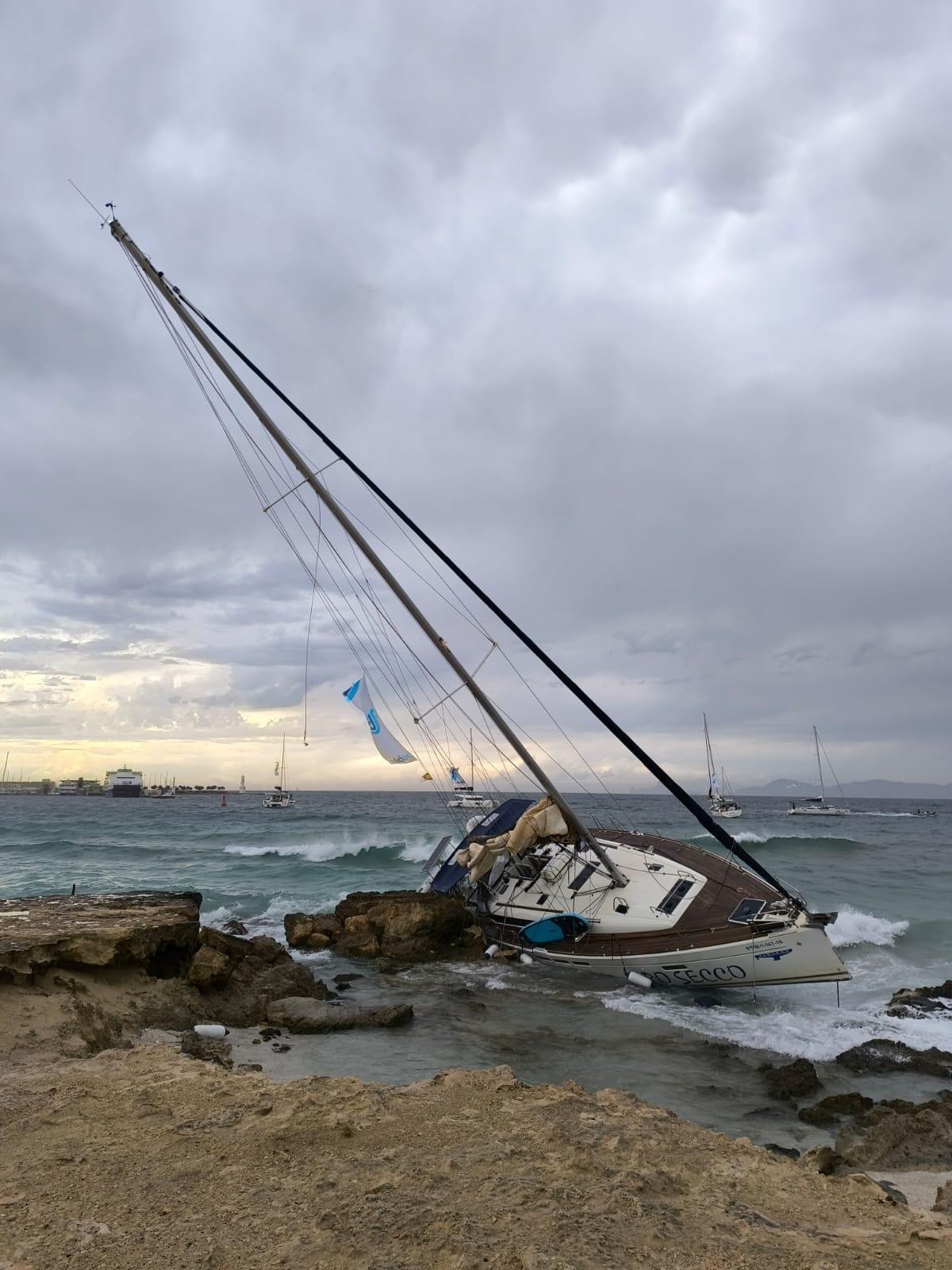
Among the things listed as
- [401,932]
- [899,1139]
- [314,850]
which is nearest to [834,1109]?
[899,1139]

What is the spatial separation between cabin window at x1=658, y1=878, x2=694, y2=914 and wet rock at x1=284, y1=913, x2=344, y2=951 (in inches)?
348

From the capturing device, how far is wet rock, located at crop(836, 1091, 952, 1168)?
7.53 m

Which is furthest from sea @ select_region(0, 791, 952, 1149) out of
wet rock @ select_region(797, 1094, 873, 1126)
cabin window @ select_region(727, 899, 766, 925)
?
cabin window @ select_region(727, 899, 766, 925)

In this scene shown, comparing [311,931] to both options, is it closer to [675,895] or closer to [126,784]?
[675,895]

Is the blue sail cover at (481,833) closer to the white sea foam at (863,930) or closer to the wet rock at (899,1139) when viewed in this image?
the white sea foam at (863,930)

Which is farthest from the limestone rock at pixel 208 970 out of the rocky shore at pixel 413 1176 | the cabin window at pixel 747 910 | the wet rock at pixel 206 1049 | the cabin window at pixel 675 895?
the cabin window at pixel 747 910

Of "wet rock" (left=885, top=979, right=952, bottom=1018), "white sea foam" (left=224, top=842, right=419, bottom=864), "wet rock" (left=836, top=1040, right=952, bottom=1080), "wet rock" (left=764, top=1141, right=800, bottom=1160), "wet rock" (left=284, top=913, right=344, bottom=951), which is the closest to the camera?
"wet rock" (left=764, top=1141, right=800, bottom=1160)

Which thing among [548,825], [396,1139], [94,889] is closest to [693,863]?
[548,825]

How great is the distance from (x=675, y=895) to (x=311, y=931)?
982 cm

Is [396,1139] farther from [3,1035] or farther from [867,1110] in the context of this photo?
[867,1110]

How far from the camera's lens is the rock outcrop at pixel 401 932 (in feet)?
59.1

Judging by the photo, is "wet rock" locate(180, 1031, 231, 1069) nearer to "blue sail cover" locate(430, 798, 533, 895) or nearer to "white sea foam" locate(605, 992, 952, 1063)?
"white sea foam" locate(605, 992, 952, 1063)

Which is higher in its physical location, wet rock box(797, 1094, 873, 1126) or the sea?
wet rock box(797, 1094, 873, 1126)

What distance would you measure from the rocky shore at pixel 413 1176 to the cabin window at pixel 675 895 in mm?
6869
